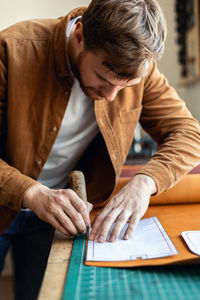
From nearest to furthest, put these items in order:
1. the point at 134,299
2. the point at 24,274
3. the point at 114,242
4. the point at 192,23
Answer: the point at 134,299 → the point at 114,242 → the point at 24,274 → the point at 192,23

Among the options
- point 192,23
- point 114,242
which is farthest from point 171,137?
point 192,23

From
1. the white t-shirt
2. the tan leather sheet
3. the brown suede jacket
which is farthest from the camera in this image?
the white t-shirt

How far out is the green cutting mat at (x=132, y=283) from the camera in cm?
60

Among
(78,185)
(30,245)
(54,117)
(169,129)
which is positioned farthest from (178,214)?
(30,245)

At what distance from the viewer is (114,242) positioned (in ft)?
2.85

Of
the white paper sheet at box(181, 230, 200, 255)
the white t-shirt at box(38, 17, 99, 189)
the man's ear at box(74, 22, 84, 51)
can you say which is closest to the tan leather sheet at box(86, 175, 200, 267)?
the white paper sheet at box(181, 230, 200, 255)

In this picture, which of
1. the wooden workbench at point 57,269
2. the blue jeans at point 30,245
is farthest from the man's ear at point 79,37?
the blue jeans at point 30,245

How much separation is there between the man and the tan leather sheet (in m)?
0.05

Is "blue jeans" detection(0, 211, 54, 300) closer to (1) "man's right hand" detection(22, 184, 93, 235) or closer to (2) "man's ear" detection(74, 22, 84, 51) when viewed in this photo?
(1) "man's right hand" detection(22, 184, 93, 235)

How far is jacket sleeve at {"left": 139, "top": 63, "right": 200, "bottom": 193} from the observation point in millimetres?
1180

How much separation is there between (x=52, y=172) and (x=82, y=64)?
0.51 meters

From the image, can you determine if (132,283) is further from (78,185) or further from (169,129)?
(169,129)

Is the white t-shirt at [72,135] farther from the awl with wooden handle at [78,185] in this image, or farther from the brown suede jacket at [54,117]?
the awl with wooden handle at [78,185]

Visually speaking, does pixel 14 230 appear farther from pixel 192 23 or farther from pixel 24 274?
pixel 192 23
